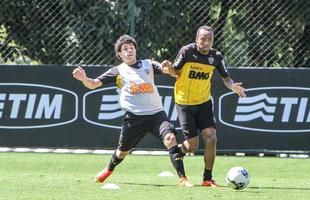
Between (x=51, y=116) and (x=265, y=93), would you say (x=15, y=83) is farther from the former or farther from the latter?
(x=265, y=93)

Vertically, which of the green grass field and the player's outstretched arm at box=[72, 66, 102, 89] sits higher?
the player's outstretched arm at box=[72, 66, 102, 89]

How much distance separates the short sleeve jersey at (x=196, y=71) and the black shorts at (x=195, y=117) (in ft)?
0.23

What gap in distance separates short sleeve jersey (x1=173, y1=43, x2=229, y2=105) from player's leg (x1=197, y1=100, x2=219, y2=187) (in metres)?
0.14

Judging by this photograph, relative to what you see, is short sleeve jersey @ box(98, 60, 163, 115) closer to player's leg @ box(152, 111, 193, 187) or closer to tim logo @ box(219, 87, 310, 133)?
player's leg @ box(152, 111, 193, 187)

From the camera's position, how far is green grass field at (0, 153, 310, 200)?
32.0 feet

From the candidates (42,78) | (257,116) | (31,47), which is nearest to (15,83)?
(42,78)

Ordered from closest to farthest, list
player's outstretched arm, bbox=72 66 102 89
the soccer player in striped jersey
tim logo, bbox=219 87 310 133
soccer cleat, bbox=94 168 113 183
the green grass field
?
1. the green grass field
2. player's outstretched arm, bbox=72 66 102 89
3. soccer cleat, bbox=94 168 113 183
4. the soccer player in striped jersey
5. tim logo, bbox=219 87 310 133

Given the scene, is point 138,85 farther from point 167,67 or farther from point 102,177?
point 102,177

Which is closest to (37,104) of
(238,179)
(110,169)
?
(110,169)

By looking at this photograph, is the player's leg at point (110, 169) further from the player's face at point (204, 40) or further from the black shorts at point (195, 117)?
the player's face at point (204, 40)

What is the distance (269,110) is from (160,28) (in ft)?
8.34

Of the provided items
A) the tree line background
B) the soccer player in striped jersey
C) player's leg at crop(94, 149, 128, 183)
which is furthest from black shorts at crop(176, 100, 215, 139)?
the tree line background

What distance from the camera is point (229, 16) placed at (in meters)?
16.6

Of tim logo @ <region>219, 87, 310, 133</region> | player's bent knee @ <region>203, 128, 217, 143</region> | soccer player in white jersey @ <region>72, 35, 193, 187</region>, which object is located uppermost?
soccer player in white jersey @ <region>72, 35, 193, 187</region>
